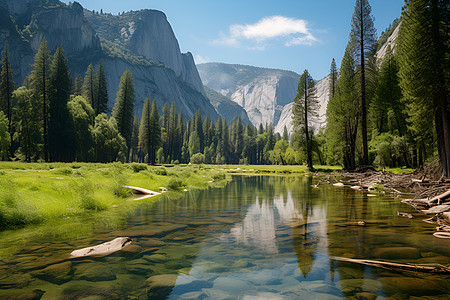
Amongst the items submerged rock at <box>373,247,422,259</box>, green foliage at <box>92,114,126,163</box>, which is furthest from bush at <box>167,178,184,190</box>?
green foliage at <box>92,114,126,163</box>

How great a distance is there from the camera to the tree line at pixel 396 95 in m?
17.9

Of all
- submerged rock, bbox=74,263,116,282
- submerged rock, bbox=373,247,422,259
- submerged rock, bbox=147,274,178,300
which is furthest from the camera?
submerged rock, bbox=373,247,422,259

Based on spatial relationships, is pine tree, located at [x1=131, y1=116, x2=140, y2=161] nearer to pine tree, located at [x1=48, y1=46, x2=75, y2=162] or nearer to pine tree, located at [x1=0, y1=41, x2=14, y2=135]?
pine tree, located at [x1=0, y1=41, x2=14, y2=135]

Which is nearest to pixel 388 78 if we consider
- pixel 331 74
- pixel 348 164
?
pixel 348 164

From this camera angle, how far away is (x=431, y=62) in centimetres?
1802

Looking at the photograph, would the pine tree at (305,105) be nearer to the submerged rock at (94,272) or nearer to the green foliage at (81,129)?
the green foliage at (81,129)

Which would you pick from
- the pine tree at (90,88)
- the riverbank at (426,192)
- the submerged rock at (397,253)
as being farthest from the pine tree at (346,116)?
the pine tree at (90,88)

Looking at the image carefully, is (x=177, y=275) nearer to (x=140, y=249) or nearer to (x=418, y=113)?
(x=140, y=249)

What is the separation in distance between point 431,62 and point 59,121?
49658 mm

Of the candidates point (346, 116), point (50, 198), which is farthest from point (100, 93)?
point (50, 198)

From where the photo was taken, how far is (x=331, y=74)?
56062mm

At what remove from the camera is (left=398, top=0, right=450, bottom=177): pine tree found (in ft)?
57.4

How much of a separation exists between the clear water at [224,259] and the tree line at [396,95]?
13144 millimetres

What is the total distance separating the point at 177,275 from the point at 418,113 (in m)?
23.7
